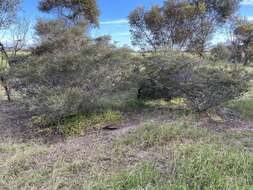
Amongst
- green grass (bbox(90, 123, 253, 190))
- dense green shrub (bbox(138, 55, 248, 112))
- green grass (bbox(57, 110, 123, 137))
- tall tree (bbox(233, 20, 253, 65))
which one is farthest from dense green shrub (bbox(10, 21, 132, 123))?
tall tree (bbox(233, 20, 253, 65))

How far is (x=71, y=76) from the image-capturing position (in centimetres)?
638

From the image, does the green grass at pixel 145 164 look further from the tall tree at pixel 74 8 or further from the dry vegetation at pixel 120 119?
the tall tree at pixel 74 8

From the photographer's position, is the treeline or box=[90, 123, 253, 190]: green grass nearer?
box=[90, 123, 253, 190]: green grass

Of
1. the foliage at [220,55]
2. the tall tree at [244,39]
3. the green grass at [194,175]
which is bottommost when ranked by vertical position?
the green grass at [194,175]

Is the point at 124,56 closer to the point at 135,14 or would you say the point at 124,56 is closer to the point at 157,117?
the point at 157,117

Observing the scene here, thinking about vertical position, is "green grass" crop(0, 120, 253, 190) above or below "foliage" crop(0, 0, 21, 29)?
below

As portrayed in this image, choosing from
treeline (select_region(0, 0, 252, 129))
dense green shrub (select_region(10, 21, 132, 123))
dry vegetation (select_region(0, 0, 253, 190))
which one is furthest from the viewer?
treeline (select_region(0, 0, 252, 129))

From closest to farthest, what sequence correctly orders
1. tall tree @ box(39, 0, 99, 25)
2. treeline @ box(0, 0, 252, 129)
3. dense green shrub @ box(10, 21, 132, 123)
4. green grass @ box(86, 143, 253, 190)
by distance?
green grass @ box(86, 143, 253, 190)
dense green shrub @ box(10, 21, 132, 123)
treeline @ box(0, 0, 252, 129)
tall tree @ box(39, 0, 99, 25)

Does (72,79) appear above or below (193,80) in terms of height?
above

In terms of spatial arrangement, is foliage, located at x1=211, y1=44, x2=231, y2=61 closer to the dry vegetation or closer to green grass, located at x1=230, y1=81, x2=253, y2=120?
the dry vegetation

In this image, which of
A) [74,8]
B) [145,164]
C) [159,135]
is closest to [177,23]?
[74,8]

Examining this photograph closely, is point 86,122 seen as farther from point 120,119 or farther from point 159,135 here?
point 159,135

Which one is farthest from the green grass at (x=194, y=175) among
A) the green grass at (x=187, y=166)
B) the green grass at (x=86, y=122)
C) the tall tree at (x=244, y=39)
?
the tall tree at (x=244, y=39)

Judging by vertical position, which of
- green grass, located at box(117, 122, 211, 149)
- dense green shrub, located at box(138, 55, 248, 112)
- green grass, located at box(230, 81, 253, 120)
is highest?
dense green shrub, located at box(138, 55, 248, 112)
